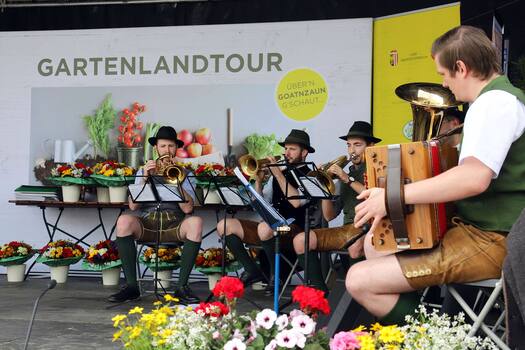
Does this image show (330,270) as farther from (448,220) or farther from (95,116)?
(448,220)

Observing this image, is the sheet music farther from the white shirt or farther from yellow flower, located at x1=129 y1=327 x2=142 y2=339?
the white shirt

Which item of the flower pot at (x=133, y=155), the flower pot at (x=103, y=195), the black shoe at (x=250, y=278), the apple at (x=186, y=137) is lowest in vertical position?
the black shoe at (x=250, y=278)

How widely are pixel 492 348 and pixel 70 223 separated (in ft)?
21.0

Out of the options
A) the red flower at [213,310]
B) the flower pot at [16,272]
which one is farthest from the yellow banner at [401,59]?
the red flower at [213,310]

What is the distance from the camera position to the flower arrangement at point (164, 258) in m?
7.23

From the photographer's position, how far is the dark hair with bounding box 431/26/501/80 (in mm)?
2697

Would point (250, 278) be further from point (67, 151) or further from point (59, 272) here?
point (67, 151)

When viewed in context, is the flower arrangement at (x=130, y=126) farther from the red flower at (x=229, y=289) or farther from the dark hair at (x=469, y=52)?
the dark hair at (x=469, y=52)

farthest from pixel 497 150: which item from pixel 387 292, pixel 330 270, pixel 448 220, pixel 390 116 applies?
pixel 390 116

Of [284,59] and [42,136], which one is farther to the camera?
[42,136]

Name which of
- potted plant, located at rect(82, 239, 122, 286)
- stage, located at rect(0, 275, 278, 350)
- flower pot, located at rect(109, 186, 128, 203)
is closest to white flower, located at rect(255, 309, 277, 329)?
stage, located at rect(0, 275, 278, 350)

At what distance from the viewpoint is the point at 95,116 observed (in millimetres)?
8320

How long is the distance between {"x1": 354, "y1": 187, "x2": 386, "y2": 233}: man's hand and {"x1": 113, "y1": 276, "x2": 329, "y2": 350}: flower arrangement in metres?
0.38

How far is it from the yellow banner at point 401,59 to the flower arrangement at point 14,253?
3.56 metres
